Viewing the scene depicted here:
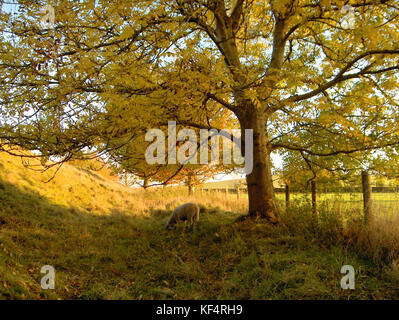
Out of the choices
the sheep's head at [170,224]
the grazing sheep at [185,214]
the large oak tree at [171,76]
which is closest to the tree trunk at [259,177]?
the large oak tree at [171,76]

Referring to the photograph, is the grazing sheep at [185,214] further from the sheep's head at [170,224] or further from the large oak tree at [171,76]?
the large oak tree at [171,76]

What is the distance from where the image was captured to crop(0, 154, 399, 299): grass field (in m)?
4.38

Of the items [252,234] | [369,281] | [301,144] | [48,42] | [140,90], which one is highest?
[48,42]

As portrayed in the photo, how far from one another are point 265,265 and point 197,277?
1388 mm

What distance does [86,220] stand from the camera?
36.0 feet

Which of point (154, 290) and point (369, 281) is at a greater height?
point (369, 281)

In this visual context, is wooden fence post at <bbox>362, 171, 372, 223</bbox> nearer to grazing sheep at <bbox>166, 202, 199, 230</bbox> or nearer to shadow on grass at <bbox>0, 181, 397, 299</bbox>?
shadow on grass at <bbox>0, 181, 397, 299</bbox>

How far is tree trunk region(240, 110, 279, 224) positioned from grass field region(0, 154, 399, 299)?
0.50m

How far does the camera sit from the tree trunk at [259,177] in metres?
7.28

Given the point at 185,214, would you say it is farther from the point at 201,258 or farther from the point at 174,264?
the point at 174,264

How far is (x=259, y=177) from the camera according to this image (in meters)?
7.35

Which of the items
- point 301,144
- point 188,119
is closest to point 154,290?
point 188,119

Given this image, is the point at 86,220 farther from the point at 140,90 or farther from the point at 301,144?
the point at 301,144

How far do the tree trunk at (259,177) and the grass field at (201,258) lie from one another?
19.7 inches
